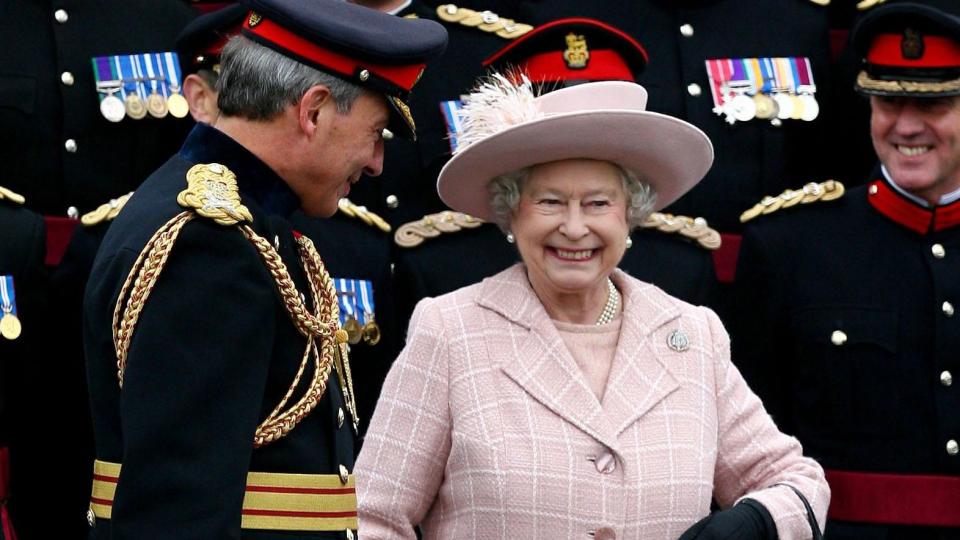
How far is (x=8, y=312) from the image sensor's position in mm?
4520

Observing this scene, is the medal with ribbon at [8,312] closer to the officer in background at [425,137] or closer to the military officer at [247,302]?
the officer in background at [425,137]

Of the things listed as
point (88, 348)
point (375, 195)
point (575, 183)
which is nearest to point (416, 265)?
→ point (375, 195)

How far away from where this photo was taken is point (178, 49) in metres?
4.95

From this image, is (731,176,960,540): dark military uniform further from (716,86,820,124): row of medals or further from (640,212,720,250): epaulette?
(716,86,820,124): row of medals

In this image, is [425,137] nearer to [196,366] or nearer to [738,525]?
[738,525]

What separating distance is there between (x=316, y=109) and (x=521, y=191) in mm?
1020

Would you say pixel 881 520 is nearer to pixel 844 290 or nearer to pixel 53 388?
pixel 844 290

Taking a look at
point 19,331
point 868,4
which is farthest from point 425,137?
point 868,4

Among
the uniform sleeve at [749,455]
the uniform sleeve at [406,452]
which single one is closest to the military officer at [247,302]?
the uniform sleeve at [406,452]

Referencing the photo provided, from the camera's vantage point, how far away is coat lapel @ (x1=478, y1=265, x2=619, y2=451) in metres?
3.63

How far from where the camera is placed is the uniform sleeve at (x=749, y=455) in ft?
12.4

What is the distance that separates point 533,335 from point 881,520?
1440mm

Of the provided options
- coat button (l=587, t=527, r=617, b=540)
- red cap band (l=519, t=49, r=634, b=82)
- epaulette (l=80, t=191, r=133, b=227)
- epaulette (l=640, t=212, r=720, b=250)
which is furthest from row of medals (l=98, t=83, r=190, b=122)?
coat button (l=587, t=527, r=617, b=540)

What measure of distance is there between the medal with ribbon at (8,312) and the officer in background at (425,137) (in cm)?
106
